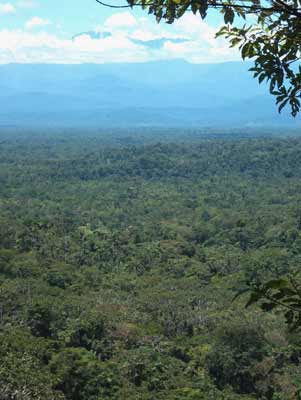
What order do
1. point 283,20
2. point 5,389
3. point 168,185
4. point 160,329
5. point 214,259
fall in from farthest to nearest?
point 168,185, point 214,259, point 160,329, point 5,389, point 283,20

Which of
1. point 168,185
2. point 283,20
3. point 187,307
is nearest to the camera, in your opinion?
point 283,20

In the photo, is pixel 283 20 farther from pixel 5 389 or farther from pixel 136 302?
pixel 136 302

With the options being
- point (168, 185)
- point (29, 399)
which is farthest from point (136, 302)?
point (168, 185)

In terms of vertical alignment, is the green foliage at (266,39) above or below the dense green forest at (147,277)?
above

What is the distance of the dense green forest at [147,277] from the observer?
1906 cm

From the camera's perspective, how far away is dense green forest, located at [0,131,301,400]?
19.1 metres

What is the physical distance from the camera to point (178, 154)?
300 ft

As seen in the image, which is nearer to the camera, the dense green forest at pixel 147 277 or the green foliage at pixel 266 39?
the green foliage at pixel 266 39

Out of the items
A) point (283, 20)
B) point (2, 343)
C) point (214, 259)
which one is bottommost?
point (214, 259)

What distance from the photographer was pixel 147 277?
3538 cm

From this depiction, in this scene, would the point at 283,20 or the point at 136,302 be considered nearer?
the point at 283,20

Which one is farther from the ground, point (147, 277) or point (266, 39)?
point (266, 39)

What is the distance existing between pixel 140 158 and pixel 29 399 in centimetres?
7206

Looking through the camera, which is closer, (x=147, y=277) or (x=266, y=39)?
(x=266, y=39)
